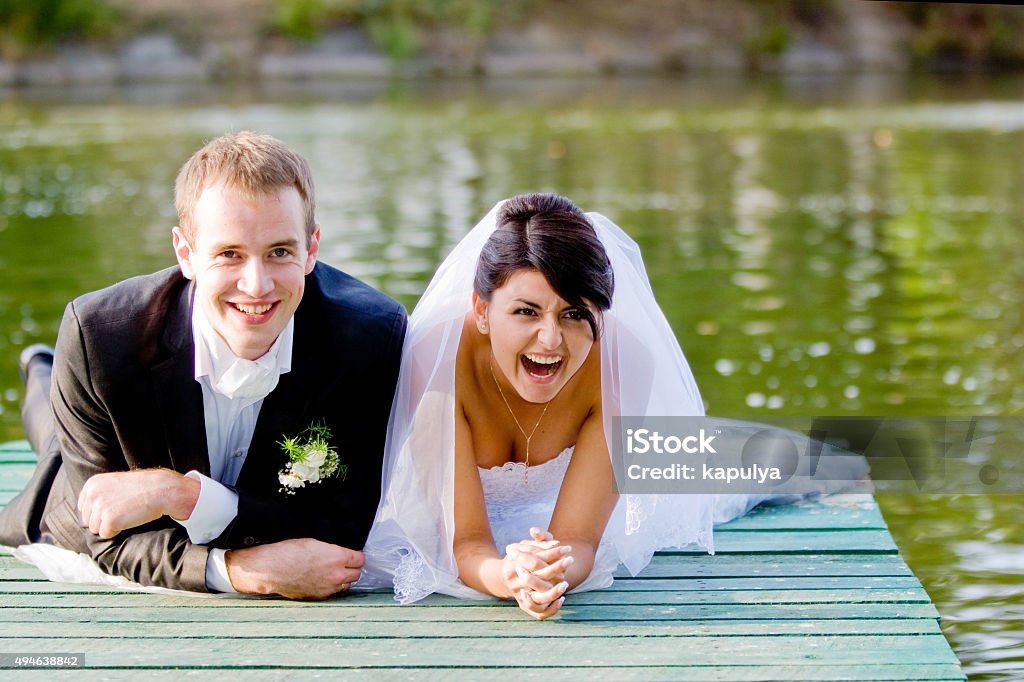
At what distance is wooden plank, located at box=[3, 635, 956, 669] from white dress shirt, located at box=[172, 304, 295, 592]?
0.32m

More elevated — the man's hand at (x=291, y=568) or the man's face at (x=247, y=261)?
the man's face at (x=247, y=261)

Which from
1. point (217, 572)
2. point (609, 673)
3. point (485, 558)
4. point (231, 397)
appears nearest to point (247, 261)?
point (231, 397)

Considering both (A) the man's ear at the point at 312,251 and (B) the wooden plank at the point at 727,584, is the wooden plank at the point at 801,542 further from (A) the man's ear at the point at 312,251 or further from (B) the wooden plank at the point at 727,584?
(A) the man's ear at the point at 312,251

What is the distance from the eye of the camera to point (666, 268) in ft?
37.8

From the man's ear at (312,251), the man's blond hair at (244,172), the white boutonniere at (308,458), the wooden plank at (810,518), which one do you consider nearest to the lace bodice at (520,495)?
the white boutonniere at (308,458)

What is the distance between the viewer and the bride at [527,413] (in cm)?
380

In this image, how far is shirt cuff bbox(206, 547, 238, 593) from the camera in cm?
400

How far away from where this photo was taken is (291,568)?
3965mm

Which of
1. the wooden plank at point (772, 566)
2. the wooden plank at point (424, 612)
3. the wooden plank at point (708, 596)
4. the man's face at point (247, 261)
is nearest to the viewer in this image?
the man's face at point (247, 261)

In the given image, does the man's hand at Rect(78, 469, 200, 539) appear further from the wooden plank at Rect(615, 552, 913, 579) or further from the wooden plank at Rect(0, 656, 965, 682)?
the wooden plank at Rect(615, 552, 913, 579)

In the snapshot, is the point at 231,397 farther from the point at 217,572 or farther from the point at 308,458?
the point at 217,572

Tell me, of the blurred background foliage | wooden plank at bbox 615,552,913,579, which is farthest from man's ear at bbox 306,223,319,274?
the blurred background foliage

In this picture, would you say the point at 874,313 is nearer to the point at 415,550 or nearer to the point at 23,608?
the point at 415,550

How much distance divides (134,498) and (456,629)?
0.94m
